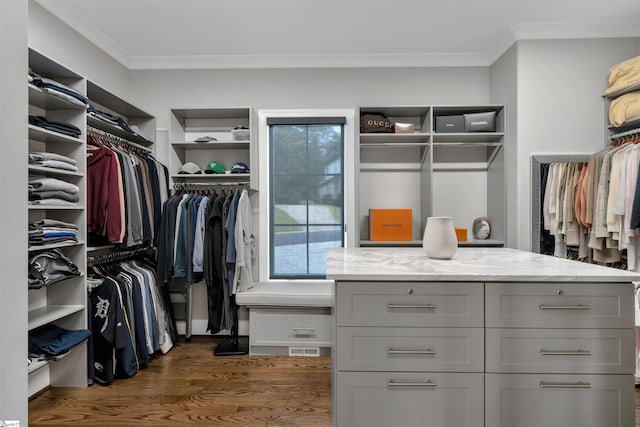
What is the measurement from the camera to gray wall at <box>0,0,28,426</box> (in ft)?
1.65

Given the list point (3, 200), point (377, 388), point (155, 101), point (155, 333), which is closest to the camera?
point (3, 200)

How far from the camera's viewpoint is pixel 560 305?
1.37 m

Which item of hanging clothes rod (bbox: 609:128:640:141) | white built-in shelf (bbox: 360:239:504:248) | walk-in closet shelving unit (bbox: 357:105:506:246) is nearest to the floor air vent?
white built-in shelf (bbox: 360:239:504:248)

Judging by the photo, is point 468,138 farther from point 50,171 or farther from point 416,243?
point 50,171

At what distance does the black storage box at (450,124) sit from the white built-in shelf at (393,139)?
0.49ft

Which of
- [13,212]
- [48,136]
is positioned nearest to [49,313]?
[48,136]

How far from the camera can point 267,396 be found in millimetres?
2291

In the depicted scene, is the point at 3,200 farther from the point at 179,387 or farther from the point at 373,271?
the point at 179,387

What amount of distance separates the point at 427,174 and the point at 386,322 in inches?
82.4

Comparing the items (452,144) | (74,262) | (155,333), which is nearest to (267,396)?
(155,333)

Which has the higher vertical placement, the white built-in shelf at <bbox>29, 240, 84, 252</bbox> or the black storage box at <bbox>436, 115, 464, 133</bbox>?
the black storage box at <bbox>436, 115, 464, 133</bbox>

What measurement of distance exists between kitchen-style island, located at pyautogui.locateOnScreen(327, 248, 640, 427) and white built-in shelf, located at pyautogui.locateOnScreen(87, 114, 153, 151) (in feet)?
7.43

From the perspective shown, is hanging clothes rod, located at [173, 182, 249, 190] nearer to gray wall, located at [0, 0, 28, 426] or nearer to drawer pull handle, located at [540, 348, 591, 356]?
drawer pull handle, located at [540, 348, 591, 356]

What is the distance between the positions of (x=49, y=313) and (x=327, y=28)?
2871mm
